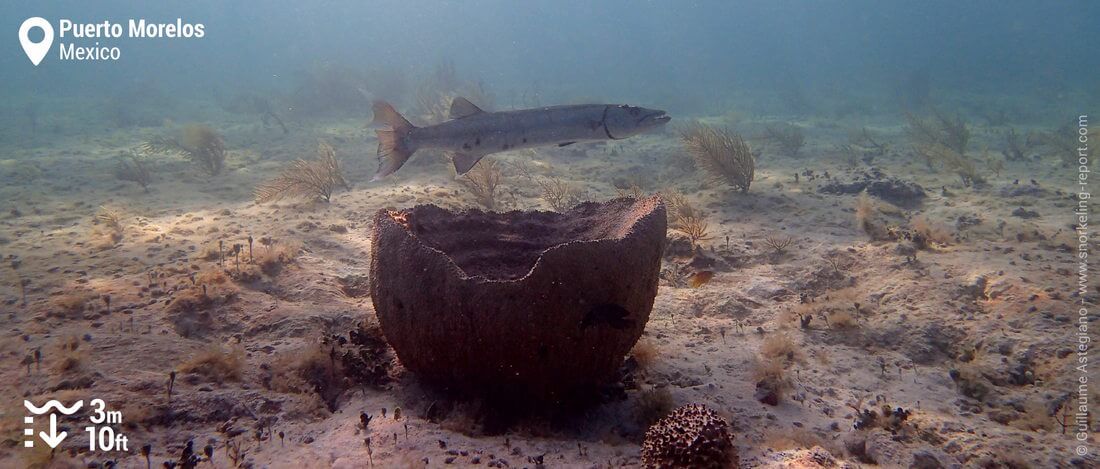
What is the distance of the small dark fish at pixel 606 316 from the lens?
3449 millimetres

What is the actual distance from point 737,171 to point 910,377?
19.8ft

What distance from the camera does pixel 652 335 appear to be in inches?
203

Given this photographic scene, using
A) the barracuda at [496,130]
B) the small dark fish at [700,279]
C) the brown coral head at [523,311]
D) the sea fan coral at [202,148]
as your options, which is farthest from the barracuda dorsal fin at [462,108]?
the sea fan coral at [202,148]

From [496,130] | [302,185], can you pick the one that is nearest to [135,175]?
[302,185]

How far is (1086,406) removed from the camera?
12.8 feet

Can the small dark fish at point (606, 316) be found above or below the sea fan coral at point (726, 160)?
below

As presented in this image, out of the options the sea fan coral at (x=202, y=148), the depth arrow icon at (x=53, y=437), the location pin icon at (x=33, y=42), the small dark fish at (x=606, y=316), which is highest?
the location pin icon at (x=33, y=42)

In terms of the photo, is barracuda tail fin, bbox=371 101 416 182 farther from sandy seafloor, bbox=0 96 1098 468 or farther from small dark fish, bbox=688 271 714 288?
small dark fish, bbox=688 271 714 288

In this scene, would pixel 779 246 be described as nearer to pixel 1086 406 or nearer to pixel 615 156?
pixel 1086 406

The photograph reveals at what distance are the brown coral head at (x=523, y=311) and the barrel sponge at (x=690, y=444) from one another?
2.53ft

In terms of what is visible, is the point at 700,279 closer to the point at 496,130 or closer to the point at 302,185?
the point at 496,130

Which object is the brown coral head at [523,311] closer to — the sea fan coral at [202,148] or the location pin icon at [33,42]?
the location pin icon at [33,42]

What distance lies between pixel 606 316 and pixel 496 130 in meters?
2.60

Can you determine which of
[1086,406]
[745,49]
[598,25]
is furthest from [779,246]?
[598,25]
